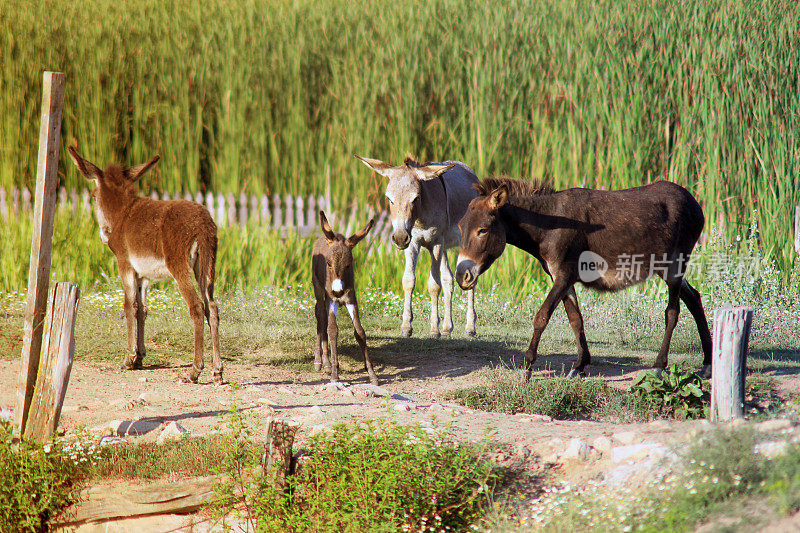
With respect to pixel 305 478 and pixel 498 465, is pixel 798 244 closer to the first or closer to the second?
pixel 498 465

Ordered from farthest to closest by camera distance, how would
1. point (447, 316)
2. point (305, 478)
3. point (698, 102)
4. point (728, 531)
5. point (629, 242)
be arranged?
point (698, 102) < point (447, 316) < point (629, 242) < point (305, 478) < point (728, 531)

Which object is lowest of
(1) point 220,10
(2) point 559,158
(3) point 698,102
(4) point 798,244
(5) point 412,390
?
(5) point 412,390

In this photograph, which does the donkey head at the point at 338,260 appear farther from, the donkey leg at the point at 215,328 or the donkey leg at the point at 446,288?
the donkey leg at the point at 446,288

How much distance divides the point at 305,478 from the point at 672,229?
14.0 ft

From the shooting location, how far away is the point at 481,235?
21.8 feet

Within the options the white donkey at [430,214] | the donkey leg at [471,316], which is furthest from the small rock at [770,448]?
the donkey leg at [471,316]

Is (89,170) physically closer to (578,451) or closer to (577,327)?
(577,327)

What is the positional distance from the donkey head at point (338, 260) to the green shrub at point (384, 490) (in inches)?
91.2

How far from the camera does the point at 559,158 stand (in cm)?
1162

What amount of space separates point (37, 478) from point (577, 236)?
14.7ft

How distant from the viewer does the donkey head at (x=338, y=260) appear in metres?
6.65

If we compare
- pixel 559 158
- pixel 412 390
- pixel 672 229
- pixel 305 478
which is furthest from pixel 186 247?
pixel 559 158

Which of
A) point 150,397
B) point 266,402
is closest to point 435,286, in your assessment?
point 266,402

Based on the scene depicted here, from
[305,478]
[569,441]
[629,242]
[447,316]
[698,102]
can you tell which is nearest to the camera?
[305,478]
